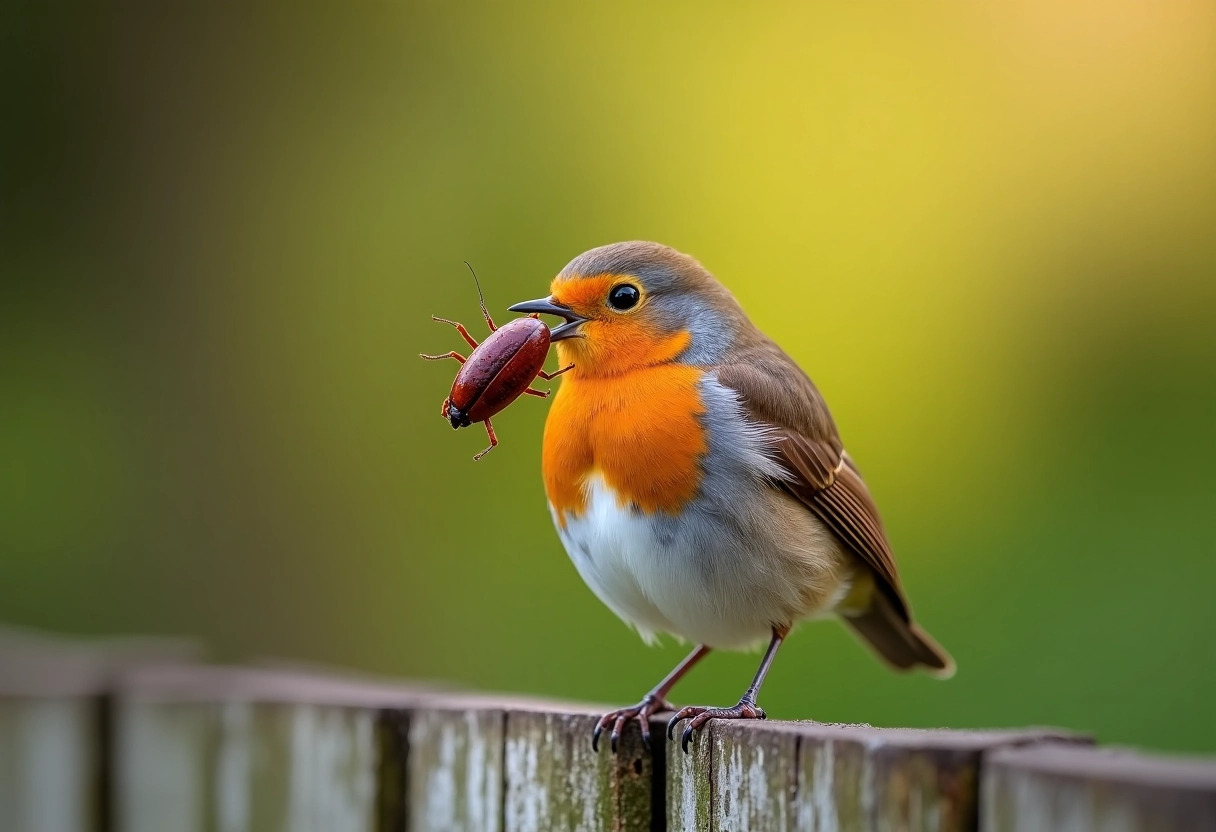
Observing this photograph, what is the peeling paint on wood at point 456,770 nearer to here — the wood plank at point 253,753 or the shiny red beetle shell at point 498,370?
the wood plank at point 253,753

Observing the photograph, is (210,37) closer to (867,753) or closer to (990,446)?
(990,446)

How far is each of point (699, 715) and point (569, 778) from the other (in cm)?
31

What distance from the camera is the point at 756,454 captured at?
11.6 ft

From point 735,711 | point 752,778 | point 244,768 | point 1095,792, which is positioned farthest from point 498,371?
point 1095,792

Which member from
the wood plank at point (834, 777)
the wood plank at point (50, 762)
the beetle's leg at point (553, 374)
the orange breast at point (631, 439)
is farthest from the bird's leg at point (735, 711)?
the wood plank at point (50, 762)

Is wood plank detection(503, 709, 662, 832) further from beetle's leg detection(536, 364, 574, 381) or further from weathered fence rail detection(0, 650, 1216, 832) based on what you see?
beetle's leg detection(536, 364, 574, 381)

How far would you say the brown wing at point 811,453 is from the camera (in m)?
3.68

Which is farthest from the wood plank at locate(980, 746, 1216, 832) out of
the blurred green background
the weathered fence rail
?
the blurred green background

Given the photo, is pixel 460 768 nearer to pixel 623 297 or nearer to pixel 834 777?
pixel 834 777

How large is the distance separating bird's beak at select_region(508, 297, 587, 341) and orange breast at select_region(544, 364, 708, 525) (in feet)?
0.42

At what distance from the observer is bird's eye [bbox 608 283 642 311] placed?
3820 millimetres

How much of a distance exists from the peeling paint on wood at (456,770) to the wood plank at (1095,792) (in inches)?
39.2

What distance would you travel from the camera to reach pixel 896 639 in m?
4.26

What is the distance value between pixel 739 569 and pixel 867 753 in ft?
5.05
